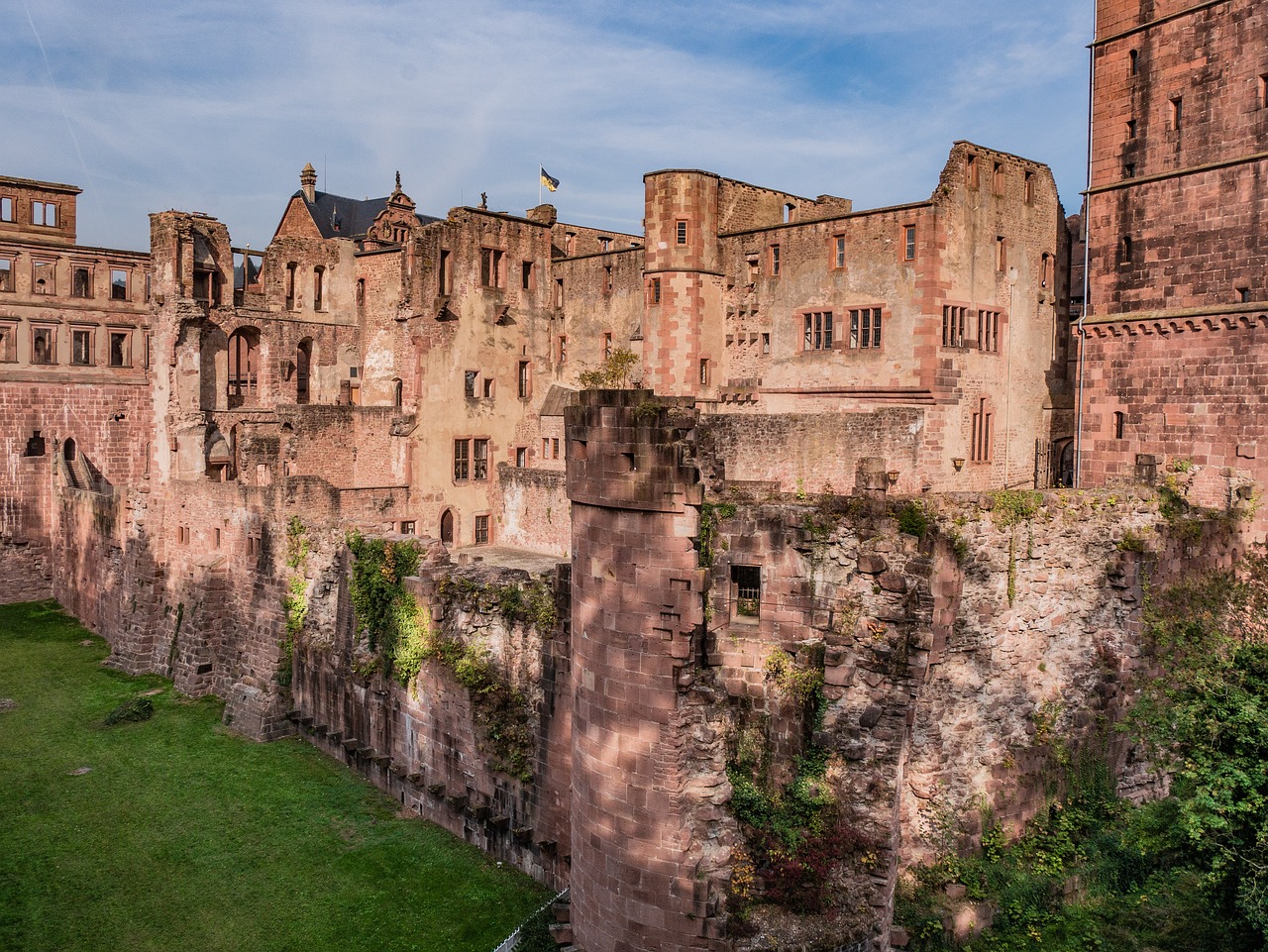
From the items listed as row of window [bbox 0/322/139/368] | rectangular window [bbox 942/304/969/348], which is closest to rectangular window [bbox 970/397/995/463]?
rectangular window [bbox 942/304/969/348]

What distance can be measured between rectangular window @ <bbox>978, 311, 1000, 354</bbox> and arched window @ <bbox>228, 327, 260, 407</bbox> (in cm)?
2702

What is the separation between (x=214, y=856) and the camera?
17281 mm

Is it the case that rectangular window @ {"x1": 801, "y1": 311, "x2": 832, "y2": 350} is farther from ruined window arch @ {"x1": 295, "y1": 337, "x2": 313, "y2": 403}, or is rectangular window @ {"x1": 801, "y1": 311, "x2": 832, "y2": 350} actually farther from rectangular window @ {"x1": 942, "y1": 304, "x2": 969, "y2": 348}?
ruined window arch @ {"x1": 295, "y1": 337, "x2": 313, "y2": 403}

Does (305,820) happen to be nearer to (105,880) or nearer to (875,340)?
(105,880)

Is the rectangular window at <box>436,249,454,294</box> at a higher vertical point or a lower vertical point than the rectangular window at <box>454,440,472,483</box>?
higher

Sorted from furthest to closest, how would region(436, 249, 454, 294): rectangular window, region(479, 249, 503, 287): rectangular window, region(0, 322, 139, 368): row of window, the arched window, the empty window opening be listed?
region(0, 322, 139, 368): row of window
the arched window
region(479, 249, 503, 287): rectangular window
region(436, 249, 454, 294): rectangular window
the empty window opening

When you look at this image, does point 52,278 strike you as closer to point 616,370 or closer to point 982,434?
point 616,370

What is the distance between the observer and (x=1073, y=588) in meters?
16.0

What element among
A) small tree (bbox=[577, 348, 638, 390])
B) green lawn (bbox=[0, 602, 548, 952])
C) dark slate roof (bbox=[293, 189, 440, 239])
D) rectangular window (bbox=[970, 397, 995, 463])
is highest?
dark slate roof (bbox=[293, 189, 440, 239])

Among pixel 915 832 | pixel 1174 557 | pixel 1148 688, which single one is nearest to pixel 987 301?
pixel 1174 557

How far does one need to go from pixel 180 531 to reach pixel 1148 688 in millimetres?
24478

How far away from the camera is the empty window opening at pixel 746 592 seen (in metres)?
14.2

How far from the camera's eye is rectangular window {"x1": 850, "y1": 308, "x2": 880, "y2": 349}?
2998cm

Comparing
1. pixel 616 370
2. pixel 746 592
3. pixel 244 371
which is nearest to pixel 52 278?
pixel 244 371
